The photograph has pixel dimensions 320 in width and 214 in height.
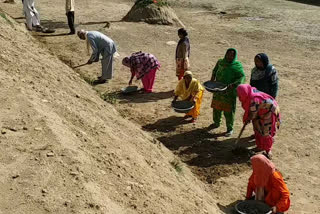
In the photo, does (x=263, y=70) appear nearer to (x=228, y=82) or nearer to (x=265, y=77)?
(x=265, y=77)

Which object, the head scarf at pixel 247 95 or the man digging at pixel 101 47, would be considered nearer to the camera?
the head scarf at pixel 247 95

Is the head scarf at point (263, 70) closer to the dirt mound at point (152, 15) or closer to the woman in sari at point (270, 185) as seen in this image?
the woman in sari at point (270, 185)

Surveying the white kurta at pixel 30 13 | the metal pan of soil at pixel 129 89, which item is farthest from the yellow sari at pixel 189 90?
the white kurta at pixel 30 13

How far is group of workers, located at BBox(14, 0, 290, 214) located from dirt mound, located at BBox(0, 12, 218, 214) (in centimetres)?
74

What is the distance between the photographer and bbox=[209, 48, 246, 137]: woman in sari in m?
7.32

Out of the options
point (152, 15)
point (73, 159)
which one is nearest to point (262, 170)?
point (73, 159)

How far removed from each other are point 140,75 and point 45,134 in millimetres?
4792

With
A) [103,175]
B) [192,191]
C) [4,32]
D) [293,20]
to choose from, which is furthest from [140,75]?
[293,20]

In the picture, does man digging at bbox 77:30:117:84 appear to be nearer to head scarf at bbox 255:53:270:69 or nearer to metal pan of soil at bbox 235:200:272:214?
head scarf at bbox 255:53:270:69

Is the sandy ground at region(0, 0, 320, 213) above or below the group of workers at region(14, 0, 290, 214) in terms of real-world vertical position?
below

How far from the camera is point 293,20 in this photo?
16.8 metres

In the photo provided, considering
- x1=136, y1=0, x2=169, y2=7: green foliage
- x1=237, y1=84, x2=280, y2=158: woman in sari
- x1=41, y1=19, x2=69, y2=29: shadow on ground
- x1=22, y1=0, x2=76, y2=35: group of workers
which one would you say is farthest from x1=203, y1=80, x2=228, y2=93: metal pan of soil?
x1=136, y1=0, x2=169, y2=7: green foliage

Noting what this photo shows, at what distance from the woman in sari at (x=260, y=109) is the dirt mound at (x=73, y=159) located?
1.30 m

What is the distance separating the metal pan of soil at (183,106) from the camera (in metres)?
7.40
